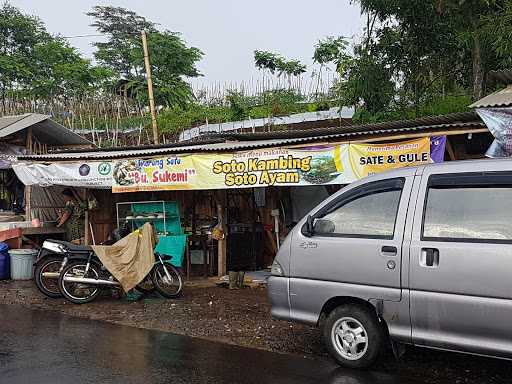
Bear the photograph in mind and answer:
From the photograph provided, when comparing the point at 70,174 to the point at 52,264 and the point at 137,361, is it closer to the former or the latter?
the point at 52,264

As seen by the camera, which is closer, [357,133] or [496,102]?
[496,102]

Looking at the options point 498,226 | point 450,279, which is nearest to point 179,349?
point 450,279

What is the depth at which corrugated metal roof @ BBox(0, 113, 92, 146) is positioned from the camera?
44.3 feet

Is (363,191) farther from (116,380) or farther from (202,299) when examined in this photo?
(202,299)

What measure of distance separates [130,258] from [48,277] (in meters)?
1.59

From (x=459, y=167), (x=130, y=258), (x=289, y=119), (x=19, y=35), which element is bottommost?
(x=130, y=258)

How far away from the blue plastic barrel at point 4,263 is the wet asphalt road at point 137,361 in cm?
435

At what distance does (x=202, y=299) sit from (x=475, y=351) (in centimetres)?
525

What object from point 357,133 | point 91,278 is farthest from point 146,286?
point 357,133

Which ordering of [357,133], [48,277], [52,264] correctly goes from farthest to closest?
[52,264]
[48,277]
[357,133]

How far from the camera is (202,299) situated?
8.91 metres

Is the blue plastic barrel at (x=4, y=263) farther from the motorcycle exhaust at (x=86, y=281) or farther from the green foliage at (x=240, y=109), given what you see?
the green foliage at (x=240, y=109)

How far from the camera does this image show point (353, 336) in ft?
17.0

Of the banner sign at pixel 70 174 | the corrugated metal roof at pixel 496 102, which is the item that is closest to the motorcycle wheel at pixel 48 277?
the banner sign at pixel 70 174
